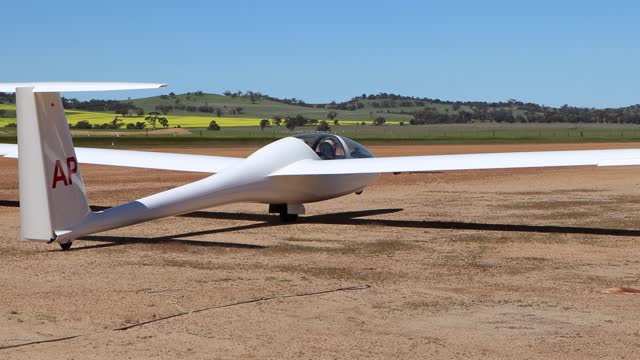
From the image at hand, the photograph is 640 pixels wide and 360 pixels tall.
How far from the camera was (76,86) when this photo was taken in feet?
42.8

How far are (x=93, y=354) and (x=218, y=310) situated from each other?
7.49ft

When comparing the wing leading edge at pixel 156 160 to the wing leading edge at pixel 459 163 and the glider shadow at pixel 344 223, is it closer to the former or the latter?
the glider shadow at pixel 344 223

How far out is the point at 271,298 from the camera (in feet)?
38.1

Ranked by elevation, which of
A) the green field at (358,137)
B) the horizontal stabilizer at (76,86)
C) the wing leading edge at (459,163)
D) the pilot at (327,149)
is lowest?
the green field at (358,137)

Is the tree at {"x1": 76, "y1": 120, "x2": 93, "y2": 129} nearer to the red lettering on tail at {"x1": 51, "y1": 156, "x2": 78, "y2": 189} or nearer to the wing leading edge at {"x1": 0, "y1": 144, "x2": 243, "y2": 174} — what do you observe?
the wing leading edge at {"x1": 0, "y1": 144, "x2": 243, "y2": 174}

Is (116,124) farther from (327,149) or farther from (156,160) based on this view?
(327,149)

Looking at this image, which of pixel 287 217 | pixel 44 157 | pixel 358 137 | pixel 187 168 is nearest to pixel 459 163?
pixel 287 217

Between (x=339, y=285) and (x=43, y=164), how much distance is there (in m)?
4.60

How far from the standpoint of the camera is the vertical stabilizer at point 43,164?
1309 centimetres

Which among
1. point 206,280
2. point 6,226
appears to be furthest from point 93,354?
point 6,226

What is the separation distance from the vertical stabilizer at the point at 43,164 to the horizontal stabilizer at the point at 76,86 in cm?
14

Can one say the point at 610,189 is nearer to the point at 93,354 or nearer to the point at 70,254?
the point at 70,254

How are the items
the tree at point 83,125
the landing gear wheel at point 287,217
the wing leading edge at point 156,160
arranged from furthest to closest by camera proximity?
the tree at point 83,125 → the wing leading edge at point 156,160 → the landing gear wheel at point 287,217

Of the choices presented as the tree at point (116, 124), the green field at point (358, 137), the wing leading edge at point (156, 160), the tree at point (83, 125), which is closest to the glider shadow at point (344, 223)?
the wing leading edge at point (156, 160)
